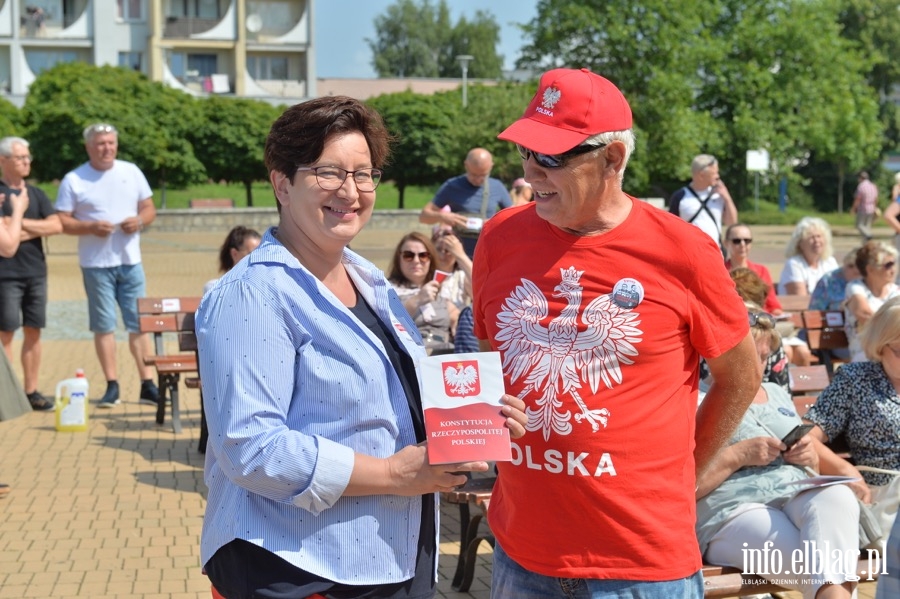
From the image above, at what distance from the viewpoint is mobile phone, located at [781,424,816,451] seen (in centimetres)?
427

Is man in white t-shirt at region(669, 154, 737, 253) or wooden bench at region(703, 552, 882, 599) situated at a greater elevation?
man in white t-shirt at region(669, 154, 737, 253)

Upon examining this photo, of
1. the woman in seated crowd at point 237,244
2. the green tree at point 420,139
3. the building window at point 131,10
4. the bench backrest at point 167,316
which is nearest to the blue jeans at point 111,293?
the bench backrest at point 167,316

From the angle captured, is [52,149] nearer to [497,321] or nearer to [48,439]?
[48,439]

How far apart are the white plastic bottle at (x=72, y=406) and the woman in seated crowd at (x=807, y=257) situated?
235 inches

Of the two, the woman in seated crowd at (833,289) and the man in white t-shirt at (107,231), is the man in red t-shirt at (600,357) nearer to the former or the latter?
the woman in seated crowd at (833,289)

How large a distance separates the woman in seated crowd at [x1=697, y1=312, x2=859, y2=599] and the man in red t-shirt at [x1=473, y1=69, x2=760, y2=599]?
4.26 ft

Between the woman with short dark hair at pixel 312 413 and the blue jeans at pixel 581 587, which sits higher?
the woman with short dark hair at pixel 312 413

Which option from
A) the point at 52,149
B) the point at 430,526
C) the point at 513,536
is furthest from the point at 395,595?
the point at 52,149

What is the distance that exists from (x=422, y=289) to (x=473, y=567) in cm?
259

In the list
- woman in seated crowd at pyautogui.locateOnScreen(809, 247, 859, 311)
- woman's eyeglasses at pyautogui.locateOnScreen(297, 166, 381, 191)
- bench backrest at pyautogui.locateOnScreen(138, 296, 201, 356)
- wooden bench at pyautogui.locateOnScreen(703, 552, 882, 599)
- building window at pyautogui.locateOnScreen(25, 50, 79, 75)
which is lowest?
wooden bench at pyautogui.locateOnScreen(703, 552, 882, 599)

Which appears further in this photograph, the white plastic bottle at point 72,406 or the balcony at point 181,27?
the balcony at point 181,27

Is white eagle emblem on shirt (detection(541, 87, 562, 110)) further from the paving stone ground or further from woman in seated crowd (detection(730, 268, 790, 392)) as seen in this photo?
the paving stone ground

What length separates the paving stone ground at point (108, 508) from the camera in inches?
217

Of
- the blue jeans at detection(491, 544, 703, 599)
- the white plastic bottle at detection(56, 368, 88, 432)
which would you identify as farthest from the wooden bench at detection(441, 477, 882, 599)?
the white plastic bottle at detection(56, 368, 88, 432)
